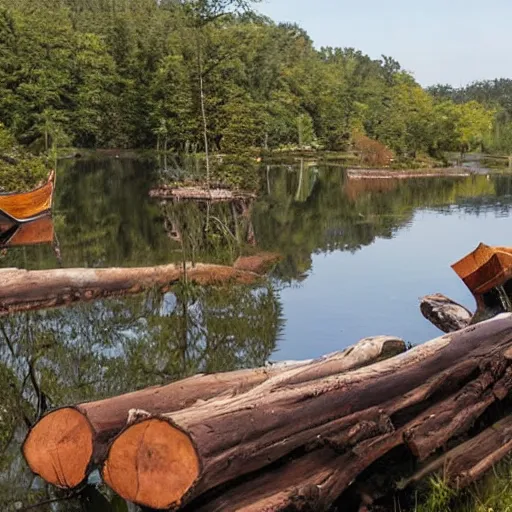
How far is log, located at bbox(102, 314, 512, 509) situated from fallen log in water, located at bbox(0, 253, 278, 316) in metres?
5.70

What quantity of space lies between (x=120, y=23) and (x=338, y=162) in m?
22.3

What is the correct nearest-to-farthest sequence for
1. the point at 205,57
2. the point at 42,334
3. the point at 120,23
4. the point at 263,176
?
the point at 42,334
the point at 263,176
the point at 205,57
the point at 120,23

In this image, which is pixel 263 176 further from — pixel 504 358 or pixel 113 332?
pixel 504 358

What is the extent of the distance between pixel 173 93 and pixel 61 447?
48.0m

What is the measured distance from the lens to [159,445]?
3.35 metres

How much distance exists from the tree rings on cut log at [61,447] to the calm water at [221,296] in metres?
0.51

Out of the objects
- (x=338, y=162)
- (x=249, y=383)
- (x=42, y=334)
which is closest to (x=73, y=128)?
(x=338, y=162)

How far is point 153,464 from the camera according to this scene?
11.0 feet

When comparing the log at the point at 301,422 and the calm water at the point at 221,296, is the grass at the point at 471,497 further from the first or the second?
the calm water at the point at 221,296

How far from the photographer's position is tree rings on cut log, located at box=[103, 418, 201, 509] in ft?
10.8

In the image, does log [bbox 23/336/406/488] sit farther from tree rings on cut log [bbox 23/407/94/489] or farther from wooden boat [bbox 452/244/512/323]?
wooden boat [bbox 452/244/512/323]

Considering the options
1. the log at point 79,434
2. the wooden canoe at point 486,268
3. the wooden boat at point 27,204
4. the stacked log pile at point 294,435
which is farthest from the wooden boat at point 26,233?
the stacked log pile at point 294,435

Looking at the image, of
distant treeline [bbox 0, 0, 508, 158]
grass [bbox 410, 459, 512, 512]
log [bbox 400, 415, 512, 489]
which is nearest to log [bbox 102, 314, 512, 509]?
log [bbox 400, 415, 512, 489]

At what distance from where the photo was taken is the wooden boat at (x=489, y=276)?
22.2ft
